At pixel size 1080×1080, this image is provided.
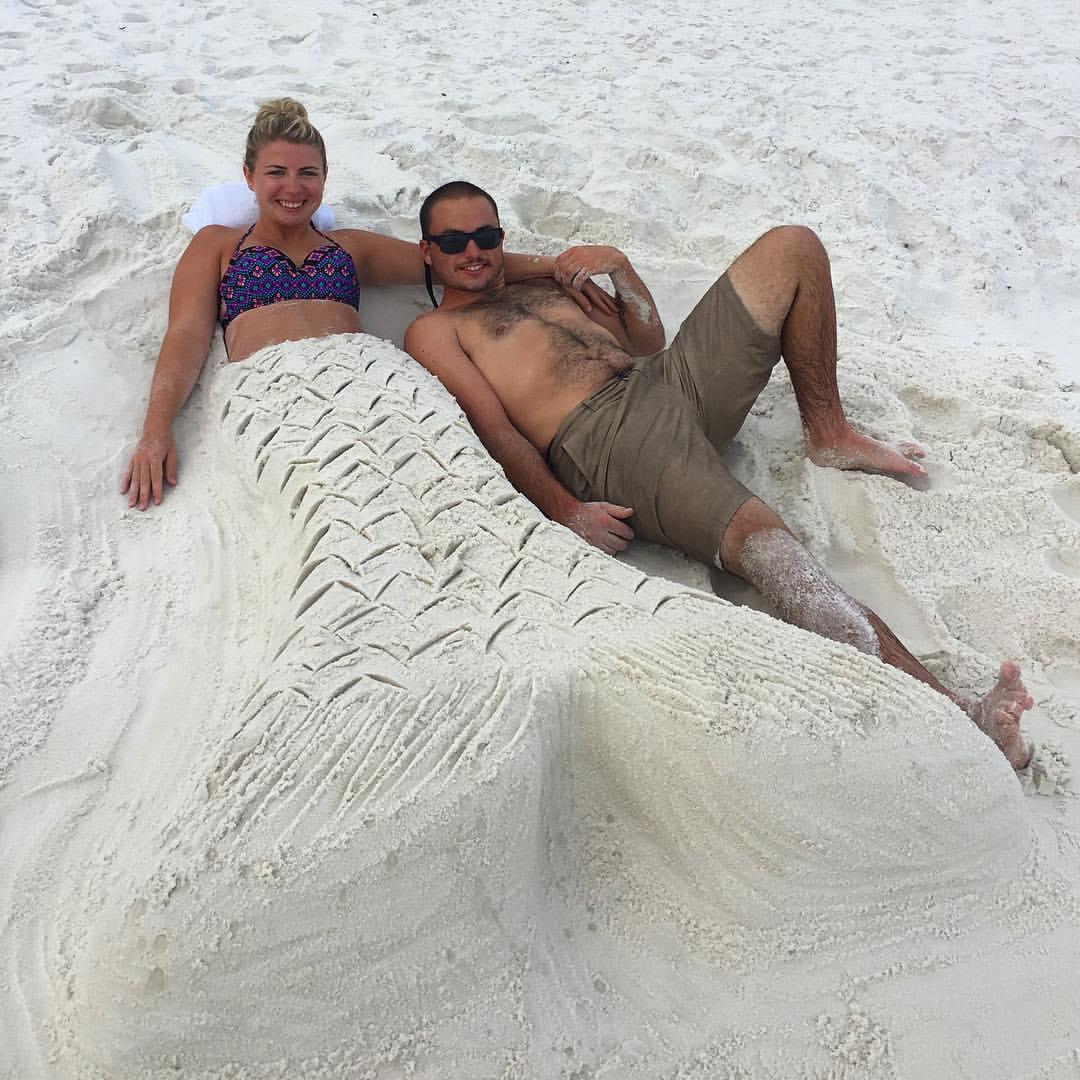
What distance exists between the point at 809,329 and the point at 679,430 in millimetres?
494

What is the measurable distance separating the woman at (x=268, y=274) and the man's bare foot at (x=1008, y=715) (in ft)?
5.35

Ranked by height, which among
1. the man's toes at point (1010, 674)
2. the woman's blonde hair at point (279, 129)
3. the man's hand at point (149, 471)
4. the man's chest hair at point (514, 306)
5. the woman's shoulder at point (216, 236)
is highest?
the woman's blonde hair at point (279, 129)

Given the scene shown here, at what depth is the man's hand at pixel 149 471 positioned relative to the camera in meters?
2.20

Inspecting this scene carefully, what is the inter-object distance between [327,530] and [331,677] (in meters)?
0.44

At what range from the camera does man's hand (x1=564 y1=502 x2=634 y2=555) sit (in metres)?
2.14

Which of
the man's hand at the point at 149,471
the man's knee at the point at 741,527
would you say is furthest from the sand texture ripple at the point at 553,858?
the man's hand at the point at 149,471

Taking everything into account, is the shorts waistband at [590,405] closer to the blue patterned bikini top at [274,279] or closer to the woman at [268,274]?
the woman at [268,274]

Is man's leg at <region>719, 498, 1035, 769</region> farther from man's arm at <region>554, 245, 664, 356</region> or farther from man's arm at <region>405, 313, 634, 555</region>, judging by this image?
man's arm at <region>554, 245, 664, 356</region>

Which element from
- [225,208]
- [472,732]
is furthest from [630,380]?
[225,208]

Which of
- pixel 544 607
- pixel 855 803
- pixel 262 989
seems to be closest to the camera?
pixel 262 989

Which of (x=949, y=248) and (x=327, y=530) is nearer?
(x=327, y=530)

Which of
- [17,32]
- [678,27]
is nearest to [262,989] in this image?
[17,32]

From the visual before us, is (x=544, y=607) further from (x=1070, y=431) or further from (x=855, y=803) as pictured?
(x=1070, y=431)

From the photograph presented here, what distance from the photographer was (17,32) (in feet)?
13.6
